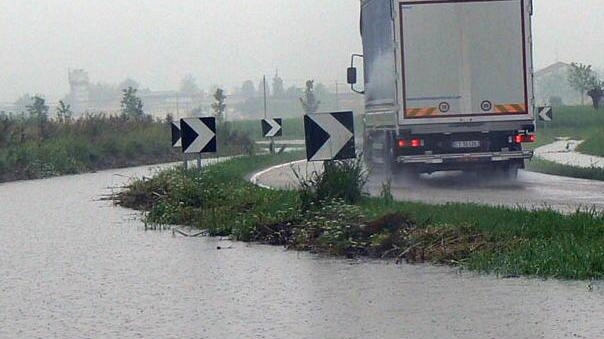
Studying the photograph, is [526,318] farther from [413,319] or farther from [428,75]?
[428,75]

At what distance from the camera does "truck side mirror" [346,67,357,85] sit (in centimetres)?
3194

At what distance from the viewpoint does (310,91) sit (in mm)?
88000

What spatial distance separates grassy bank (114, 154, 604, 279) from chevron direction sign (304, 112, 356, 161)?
742 mm

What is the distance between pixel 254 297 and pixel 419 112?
1375cm

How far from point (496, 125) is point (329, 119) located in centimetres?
805

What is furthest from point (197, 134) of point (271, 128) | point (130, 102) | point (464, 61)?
point (130, 102)

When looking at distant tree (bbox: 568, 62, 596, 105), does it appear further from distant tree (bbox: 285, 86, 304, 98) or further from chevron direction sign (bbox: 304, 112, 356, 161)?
chevron direction sign (bbox: 304, 112, 356, 161)

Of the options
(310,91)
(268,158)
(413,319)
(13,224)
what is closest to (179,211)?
(13,224)

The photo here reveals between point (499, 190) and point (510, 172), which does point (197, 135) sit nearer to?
point (499, 190)

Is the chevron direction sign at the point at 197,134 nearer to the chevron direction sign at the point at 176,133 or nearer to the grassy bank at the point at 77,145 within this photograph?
the chevron direction sign at the point at 176,133

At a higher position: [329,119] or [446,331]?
[329,119]

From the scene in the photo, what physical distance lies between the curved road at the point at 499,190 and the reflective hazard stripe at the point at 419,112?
1.45 m

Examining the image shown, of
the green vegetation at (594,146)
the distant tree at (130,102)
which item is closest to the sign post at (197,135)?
the green vegetation at (594,146)

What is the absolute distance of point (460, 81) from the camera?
953 inches
